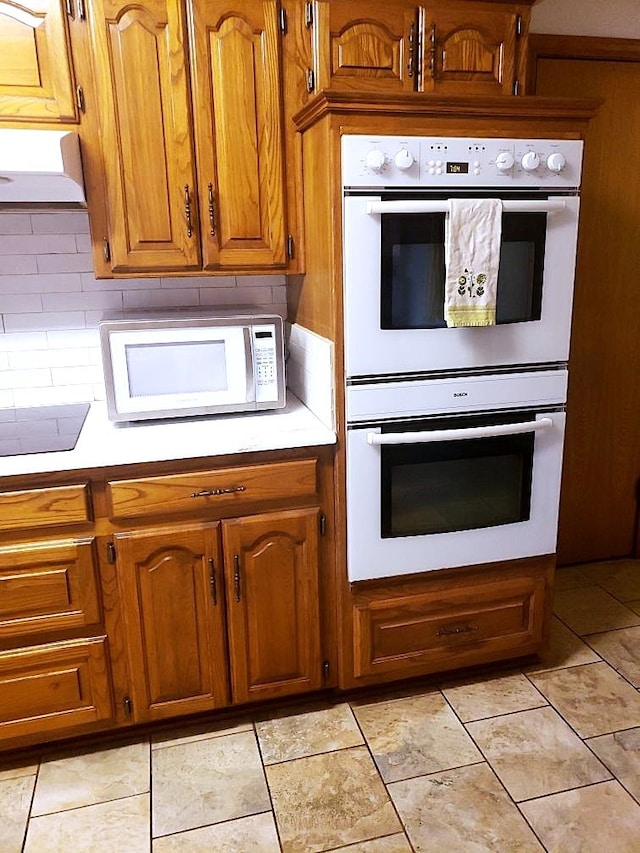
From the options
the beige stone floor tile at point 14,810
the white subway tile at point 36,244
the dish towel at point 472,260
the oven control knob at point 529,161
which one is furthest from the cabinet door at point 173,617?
the oven control knob at point 529,161

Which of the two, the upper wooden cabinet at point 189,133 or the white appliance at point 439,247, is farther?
the upper wooden cabinet at point 189,133

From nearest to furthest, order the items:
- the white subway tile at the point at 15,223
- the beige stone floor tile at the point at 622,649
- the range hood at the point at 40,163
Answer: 1. the range hood at the point at 40,163
2. the white subway tile at the point at 15,223
3. the beige stone floor tile at the point at 622,649

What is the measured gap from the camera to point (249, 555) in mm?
1964

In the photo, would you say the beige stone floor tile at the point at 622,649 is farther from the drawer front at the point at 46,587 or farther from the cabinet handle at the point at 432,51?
the cabinet handle at the point at 432,51

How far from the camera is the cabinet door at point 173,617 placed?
1.88m

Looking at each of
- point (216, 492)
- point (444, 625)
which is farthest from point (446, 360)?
point (444, 625)

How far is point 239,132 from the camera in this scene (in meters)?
2.01

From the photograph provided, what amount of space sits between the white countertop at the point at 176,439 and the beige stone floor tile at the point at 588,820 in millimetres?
1125

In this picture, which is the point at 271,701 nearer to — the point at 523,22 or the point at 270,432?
the point at 270,432

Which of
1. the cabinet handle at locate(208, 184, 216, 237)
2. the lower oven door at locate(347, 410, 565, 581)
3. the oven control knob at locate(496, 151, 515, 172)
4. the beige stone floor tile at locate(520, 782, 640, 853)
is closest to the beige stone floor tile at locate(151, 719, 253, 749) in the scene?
the lower oven door at locate(347, 410, 565, 581)

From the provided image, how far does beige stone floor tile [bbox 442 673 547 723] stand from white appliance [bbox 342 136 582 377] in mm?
1088

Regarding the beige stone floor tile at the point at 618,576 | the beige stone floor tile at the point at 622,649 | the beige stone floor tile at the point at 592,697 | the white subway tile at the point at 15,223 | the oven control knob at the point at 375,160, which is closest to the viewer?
the oven control knob at the point at 375,160

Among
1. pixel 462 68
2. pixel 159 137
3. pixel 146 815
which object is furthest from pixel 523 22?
pixel 146 815

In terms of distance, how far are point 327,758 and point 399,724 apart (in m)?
0.27
